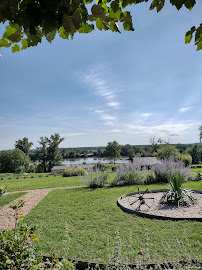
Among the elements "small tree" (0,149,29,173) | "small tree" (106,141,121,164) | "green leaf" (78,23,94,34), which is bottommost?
"small tree" (0,149,29,173)

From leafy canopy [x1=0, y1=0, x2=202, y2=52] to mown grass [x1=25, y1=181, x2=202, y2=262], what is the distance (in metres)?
2.12

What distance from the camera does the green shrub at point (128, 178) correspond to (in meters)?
9.80

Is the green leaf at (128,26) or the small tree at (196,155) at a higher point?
the green leaf at (128,26)

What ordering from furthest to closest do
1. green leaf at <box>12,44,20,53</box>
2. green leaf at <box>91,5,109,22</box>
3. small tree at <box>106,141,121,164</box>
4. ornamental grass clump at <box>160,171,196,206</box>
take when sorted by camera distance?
small tree at <box>106,141,121,164</box>, ornamental grass clump at <box>160,171,196,206</box>, green leaf at <box>12,44,20,53</box>, green leaf at <box>91,5,109,22</box>

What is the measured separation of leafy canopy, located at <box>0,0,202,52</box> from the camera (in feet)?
3.38

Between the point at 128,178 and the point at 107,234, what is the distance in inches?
267

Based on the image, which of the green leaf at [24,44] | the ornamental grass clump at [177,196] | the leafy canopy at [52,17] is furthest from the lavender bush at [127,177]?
the green leaf at [24,44]

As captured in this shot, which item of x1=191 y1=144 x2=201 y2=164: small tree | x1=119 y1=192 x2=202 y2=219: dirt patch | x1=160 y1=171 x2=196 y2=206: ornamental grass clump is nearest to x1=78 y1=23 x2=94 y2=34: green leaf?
x1=119 y1=192 x2=202 y2=219: dirt patch

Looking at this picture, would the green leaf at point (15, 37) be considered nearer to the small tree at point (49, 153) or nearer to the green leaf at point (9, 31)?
the green leaf at point (9, 31)

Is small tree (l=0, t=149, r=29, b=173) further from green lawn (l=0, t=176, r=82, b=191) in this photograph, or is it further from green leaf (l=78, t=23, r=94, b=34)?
green leaf (l=78, t=23, r=94, b=34)

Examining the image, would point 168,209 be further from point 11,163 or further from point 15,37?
point 11,163

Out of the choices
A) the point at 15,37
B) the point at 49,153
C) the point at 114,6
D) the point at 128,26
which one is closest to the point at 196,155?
the point at 49,153

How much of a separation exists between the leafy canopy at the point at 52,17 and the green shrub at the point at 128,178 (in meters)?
9.00

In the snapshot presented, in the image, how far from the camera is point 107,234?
332 centimetres
